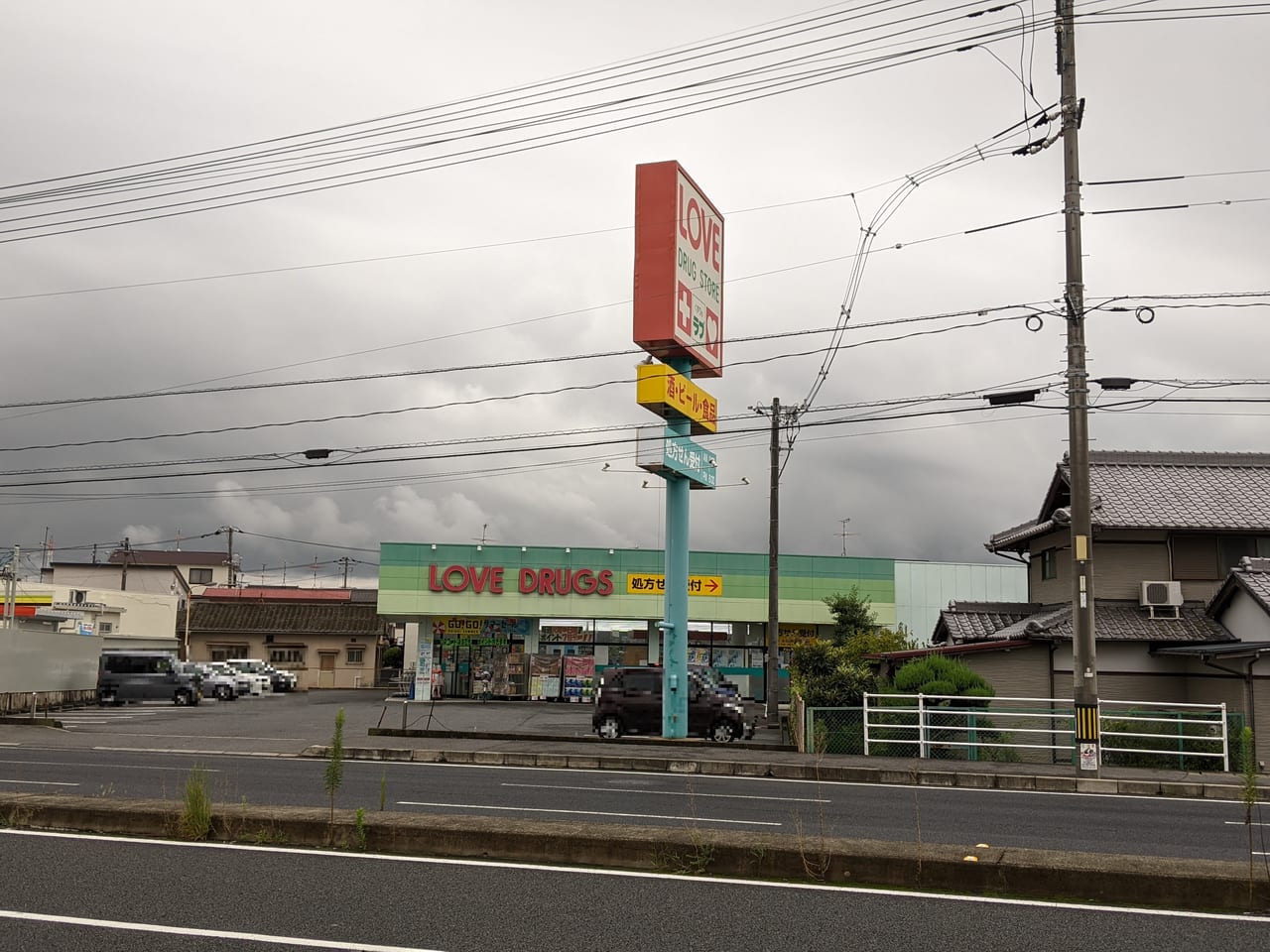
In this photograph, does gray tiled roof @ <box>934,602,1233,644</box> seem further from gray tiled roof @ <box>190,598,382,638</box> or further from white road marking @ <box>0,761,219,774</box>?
gray tiled roof @ <box>190,598,382,638</box>

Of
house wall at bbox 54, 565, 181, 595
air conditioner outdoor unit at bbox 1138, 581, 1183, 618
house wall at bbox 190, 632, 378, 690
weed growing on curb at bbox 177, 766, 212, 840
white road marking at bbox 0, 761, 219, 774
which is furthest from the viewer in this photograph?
house wall at bbox 54, 565, 181, 595

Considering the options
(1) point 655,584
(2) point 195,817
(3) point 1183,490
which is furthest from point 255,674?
(2) point 195,817

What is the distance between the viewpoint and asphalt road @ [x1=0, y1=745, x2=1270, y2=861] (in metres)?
12.7

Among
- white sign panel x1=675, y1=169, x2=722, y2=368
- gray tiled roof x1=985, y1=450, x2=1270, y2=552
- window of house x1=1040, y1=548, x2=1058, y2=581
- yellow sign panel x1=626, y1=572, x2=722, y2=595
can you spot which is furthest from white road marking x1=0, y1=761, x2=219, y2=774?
yellow sign panel x1=626, y1=572, x2=722, y2=595

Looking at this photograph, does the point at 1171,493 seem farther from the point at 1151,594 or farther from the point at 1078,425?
the point at 1078,425

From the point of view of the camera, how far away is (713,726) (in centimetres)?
2741

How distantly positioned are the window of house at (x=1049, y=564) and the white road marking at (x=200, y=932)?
26.7 metres

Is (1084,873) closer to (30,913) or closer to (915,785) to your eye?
(30,913)

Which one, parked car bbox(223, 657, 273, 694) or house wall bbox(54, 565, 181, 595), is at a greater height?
house wall bbox(54, 565, 181, 595)

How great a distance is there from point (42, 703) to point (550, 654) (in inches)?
778

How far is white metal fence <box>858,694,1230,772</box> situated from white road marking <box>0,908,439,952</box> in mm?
16248

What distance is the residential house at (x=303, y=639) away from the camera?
2482 inches

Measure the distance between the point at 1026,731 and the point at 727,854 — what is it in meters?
14.7

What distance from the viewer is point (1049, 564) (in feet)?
100
